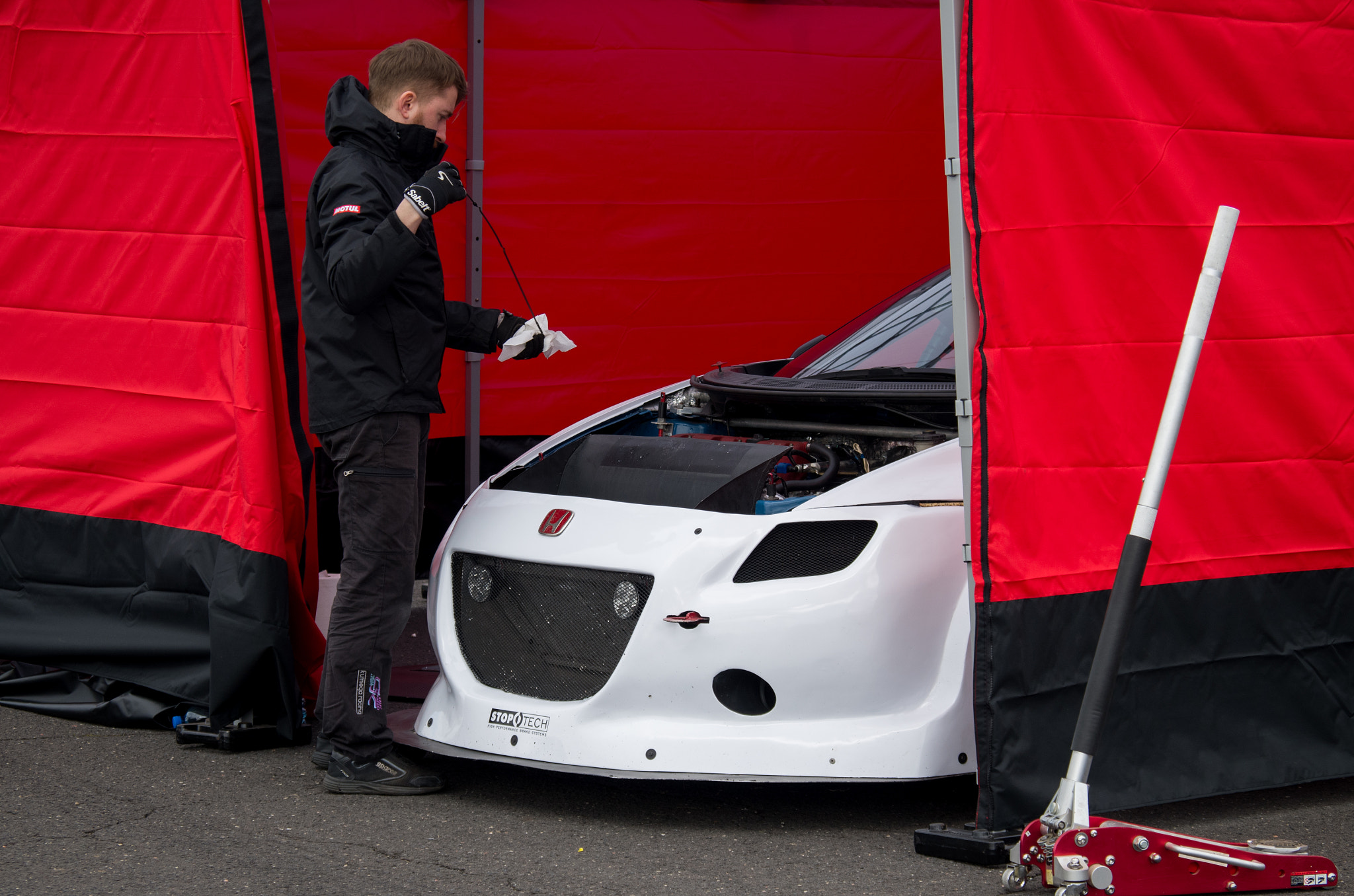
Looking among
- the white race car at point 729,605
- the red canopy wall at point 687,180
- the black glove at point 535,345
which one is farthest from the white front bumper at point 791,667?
the red canopy wall at point 687,180

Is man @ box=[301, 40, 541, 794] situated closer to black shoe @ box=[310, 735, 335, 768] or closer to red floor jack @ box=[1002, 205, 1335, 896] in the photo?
black shoe @ box=[310, 735, 335, 768]

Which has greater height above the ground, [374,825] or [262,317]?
[262,317]

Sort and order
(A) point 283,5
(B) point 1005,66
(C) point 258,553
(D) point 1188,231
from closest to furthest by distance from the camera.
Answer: (B) point 1005,66 → (D) point 1188,231 → (C) point 258,553 → (A) point 283,5

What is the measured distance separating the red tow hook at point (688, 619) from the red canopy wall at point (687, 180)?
318 centimetres

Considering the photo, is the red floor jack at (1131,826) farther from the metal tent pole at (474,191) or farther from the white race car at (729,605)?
the metal tent pole at (474,191)

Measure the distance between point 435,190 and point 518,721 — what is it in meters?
1.41

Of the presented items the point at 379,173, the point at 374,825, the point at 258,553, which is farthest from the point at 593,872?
the point at 379,173

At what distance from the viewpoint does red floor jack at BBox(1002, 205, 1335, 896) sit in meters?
2.94

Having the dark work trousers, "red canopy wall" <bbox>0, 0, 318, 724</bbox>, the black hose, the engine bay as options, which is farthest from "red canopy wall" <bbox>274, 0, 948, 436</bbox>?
the black hose

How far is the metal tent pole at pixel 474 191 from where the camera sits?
20.2ft

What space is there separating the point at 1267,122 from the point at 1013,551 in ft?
4.39

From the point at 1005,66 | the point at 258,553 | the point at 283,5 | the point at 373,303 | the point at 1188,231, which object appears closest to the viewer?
the point at 1005,66

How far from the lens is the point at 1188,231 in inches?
140

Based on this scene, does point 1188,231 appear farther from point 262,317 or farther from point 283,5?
point 283,5
